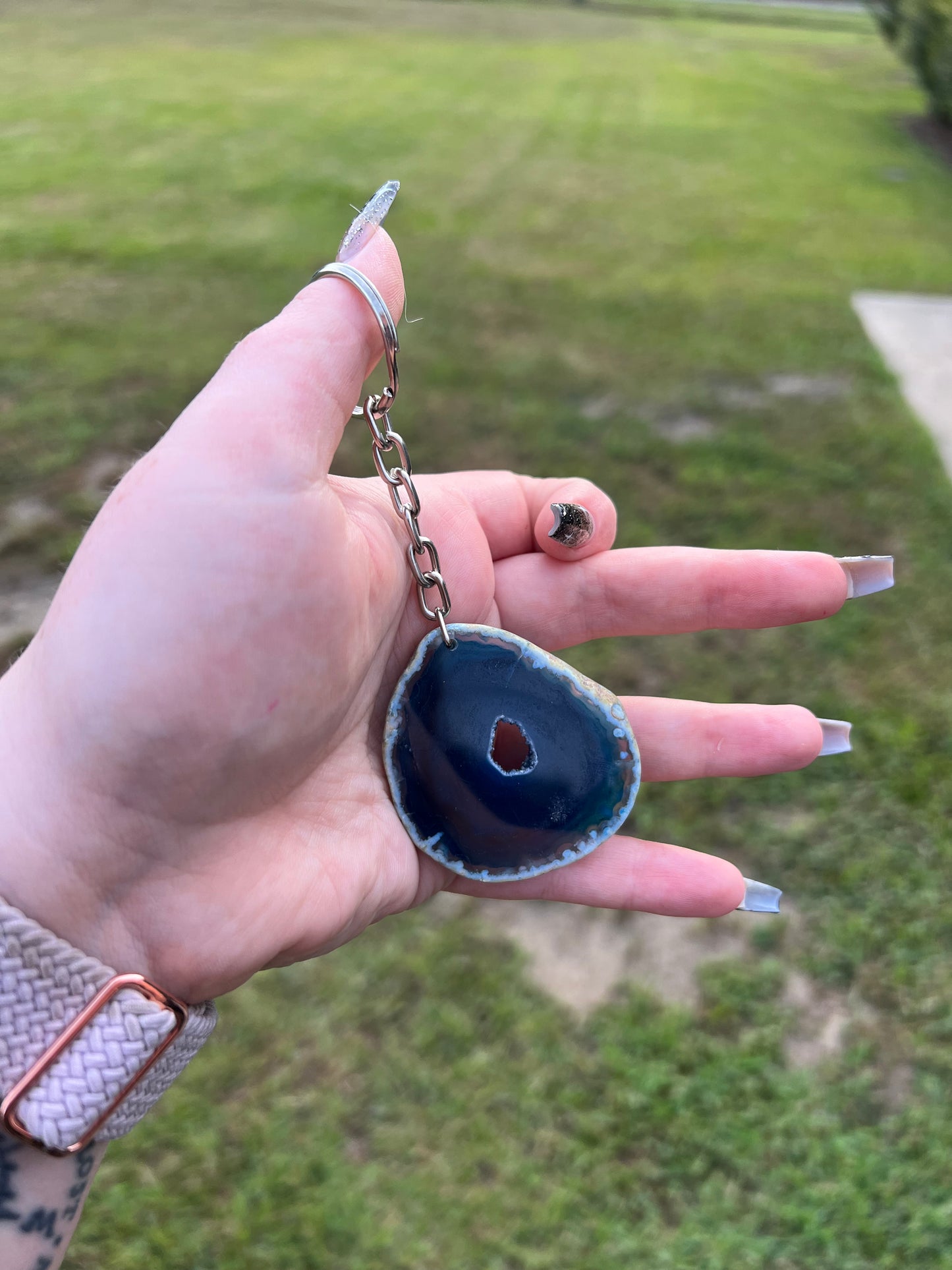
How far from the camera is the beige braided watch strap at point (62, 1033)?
132cm

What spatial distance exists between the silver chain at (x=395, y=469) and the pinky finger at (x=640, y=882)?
557 mm

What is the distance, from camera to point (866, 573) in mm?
1888

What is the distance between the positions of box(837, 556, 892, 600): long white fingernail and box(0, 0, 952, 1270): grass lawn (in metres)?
1.11

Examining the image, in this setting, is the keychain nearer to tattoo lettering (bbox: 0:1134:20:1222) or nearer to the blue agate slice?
the blue agate slice

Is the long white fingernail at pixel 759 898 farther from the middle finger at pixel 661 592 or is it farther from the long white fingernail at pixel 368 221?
the long white fingernail at pixel 368 221

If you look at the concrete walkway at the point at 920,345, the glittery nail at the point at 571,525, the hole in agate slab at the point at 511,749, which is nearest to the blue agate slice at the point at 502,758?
the hole in agate slab at the point at 511,749

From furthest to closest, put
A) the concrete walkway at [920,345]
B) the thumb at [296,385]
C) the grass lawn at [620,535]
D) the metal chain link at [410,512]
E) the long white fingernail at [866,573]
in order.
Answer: the concrete walkway at [920,345] → the grass lawn at [620,535] → the long white fingernail at [866,573] → the metal chain link at [410,512] → the thumb at [296,385]

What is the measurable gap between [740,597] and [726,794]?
3.63 feet

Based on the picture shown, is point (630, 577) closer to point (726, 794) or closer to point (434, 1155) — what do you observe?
point (726, 794)

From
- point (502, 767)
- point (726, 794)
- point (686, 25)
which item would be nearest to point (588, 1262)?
point (502, 767)

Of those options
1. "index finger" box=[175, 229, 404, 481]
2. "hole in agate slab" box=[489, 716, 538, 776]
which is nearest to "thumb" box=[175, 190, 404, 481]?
"index finger" box=[175, 229, 404, 481]

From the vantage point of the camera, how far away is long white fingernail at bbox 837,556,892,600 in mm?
1853

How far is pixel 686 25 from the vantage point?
16781mm

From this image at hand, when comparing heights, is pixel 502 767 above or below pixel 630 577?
below
